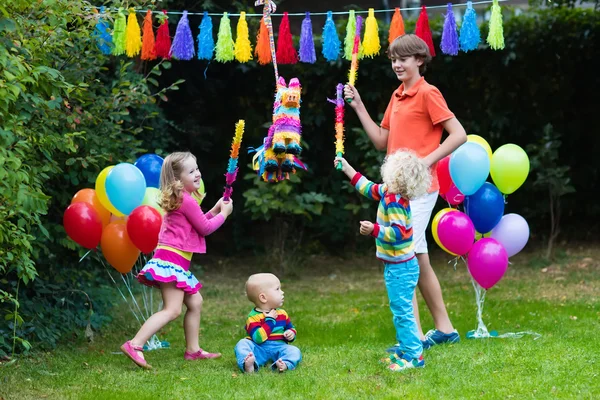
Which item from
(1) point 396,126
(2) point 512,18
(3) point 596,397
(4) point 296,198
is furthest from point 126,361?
(2) point 512,18

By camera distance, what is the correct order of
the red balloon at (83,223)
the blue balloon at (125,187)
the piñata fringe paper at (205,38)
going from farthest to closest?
1. the piñata fringe paper at (205,38)
2. the red balloon at (83,223)
3. the blue balloon at (125,187)

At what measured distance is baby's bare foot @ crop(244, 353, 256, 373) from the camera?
13.7 feet

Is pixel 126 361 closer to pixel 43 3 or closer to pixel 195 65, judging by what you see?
pixel 43 3

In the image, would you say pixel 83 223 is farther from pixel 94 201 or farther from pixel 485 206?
pixel 485 206

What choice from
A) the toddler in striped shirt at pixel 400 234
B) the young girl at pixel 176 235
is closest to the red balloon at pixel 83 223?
Answer: the young girl at pixel 176 235

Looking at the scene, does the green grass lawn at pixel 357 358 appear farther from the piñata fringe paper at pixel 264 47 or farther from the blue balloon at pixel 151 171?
the piñata fringe paper at pixel 264 47

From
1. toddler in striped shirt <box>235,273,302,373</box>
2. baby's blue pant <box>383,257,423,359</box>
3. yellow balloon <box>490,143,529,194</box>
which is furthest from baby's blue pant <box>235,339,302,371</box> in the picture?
yellow balloon <box>490,143,529,194</box>

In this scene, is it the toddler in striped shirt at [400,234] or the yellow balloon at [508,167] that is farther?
the yellow balloon at [508,167]

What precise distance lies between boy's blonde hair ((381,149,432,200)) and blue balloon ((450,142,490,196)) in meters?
0.62

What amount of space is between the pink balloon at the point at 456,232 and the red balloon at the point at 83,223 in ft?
6.30

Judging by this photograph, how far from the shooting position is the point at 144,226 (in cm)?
459

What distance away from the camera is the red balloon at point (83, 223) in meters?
4.69

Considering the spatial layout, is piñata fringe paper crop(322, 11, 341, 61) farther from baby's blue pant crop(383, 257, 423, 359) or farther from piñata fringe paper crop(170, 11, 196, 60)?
baby's blue pant crop(383, 257, 423, 359)

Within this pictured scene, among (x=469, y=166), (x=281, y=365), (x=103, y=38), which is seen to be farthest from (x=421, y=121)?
(x=103, y=38)
